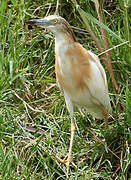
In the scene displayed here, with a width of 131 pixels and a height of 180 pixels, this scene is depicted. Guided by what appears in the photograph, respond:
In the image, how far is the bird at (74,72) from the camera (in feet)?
7.45

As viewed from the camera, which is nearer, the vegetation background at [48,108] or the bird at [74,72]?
the bird at [74,72]

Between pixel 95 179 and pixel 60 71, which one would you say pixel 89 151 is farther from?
pixel 60 71

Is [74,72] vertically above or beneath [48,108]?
above

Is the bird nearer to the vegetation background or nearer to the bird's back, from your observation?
the bird's back

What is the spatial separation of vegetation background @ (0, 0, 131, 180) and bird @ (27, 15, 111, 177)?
0.42ft

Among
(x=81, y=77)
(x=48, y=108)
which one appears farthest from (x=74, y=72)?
(x=48, y=108)

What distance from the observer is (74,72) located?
2.40 metres

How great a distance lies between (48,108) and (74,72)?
70cm

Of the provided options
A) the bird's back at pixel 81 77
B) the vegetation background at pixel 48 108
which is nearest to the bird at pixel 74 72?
the bird's back at pixel 81 77

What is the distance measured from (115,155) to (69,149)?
27 cm

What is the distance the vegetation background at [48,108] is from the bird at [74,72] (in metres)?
0.13

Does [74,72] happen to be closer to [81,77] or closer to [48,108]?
[81,77]

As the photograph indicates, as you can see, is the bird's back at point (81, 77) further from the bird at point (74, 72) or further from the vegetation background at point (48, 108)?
the vegetation background at point (48, 108)

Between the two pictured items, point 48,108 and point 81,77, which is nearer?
point 81,77
